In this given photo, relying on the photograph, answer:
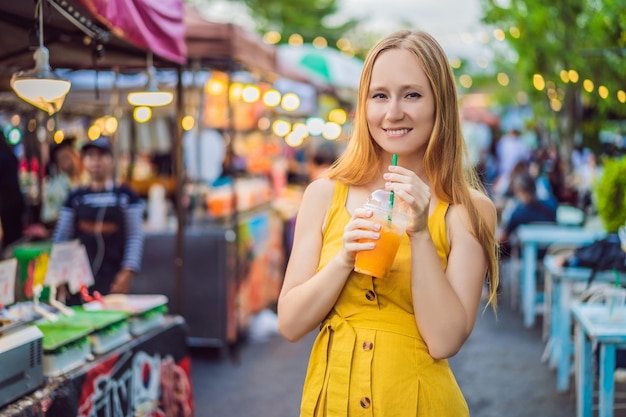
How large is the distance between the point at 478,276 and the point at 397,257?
0.75ft

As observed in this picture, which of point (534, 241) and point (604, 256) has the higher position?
point (604, 256)

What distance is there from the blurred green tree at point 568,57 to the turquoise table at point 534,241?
4.64ft

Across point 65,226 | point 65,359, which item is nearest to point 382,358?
point 65,359

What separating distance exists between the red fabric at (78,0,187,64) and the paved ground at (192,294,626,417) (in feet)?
9.21

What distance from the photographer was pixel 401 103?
6.46 ft

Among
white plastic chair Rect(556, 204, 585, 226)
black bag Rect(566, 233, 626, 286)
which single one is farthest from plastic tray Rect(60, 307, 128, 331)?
white plastic chair Rect(556, 204, 585, 226)

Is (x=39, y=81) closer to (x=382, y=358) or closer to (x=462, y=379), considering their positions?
(x=382, y=358)

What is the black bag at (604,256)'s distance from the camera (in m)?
5.23

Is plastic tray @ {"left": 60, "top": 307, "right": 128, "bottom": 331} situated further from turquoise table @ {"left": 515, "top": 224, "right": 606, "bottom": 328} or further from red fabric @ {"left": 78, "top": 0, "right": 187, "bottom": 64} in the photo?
turquoise table @ {"left": 515, "top": 224, "right": 606, "bottom": 328}

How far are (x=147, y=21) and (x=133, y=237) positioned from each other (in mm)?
2477

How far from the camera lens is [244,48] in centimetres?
627

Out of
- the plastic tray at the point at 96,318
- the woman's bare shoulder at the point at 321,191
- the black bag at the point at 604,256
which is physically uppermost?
the woman's bare shoulder at the point at 321,191

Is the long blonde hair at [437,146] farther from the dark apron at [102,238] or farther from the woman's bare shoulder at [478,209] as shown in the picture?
the dark apron at [102,238]

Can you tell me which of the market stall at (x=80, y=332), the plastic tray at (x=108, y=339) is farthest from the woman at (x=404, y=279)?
the plastic tray at (x=108, y=339)
